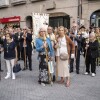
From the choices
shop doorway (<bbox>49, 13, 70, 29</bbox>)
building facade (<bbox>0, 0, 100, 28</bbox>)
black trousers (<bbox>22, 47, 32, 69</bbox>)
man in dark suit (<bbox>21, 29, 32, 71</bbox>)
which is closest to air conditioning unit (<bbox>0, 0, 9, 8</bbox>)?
building facade (<bbox>0, 0, 100, 28</bbox>)

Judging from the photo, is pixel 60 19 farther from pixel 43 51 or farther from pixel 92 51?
pixel 43 51

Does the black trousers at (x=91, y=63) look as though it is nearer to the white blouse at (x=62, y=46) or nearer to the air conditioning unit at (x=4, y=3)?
the white blouse at (x=62, y=46)

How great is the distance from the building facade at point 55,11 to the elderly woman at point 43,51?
40.4 feet

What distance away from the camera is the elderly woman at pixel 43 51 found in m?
9.34

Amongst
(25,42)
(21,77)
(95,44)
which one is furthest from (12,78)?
(95,44)

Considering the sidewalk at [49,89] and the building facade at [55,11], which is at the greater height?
the building facade at [55,11]

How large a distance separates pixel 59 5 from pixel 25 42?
1429 centimetres

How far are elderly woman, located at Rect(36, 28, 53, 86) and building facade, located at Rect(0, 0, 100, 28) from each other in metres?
12.3

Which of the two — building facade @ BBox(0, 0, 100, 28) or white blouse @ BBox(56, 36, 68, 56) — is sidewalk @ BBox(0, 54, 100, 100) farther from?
building facade @ BBox(0, 0, 100, 28)

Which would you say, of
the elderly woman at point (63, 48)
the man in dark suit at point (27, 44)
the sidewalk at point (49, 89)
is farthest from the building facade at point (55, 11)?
the elderly woman at point (63, 48)

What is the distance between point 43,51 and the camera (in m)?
9.42

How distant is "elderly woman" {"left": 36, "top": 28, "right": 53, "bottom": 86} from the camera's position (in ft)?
30.6

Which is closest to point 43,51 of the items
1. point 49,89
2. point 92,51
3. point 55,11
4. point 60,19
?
point 49,89

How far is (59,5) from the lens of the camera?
26.5 m
